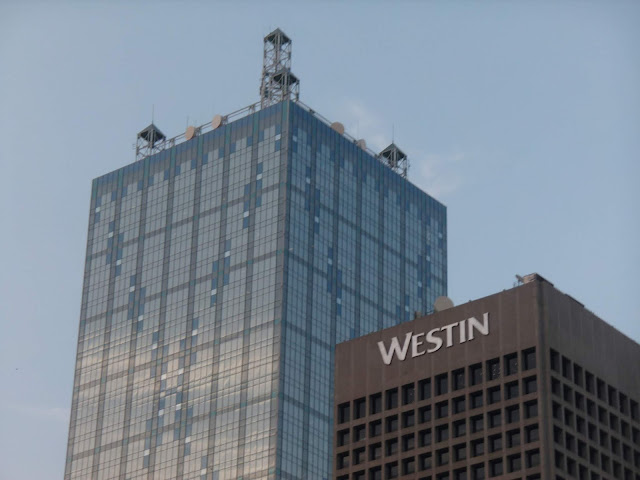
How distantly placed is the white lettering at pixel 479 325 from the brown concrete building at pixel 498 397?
11 centimetres

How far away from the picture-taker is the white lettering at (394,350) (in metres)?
192

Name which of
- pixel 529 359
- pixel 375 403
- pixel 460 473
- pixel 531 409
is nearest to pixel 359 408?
pixel 375 403

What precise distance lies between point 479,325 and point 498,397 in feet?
29.1

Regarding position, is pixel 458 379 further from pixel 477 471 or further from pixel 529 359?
pixel 477 471

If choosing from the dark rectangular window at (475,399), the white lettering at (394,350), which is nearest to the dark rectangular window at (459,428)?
the dark rectangular window at (475,399)

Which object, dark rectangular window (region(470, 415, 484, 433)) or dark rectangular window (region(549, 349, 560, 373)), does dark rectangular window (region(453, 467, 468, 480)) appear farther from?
dark rectangular window (region(549, 349, 560, 373))

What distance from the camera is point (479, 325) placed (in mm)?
184625

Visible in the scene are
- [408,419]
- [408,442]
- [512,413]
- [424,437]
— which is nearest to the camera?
[512,413]

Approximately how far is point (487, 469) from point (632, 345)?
86.7ft

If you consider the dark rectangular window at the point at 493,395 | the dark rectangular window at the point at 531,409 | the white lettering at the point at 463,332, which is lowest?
the dark rectangular window at the point at 531,409

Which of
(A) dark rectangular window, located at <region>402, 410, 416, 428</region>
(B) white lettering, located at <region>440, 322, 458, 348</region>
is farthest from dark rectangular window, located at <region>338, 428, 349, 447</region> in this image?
(B) white lettering, located at <region>440, 322, 458, 348</region>

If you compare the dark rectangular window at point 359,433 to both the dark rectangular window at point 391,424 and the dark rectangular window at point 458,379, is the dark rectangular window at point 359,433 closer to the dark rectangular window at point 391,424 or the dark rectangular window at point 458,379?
the dark rectangular window at point 391,424

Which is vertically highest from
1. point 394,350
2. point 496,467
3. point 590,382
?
point 394,350

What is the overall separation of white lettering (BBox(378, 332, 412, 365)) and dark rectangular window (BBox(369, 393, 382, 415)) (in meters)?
3.96
